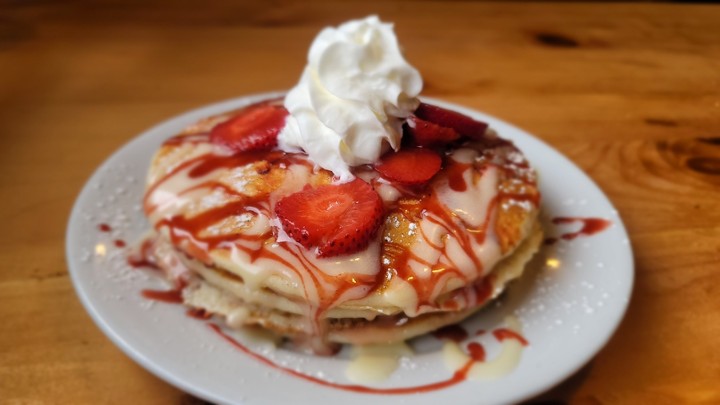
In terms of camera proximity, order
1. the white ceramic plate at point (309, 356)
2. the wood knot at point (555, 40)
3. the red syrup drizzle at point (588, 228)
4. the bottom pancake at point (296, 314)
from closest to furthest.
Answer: the white ceramic plate at point (309, 356), the bottom pancake at point (296, 314), the red syrup drizzle at point (588, 228), the wood knot at point (555, 40)

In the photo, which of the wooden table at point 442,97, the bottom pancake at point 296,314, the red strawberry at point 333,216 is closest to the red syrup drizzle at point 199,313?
the bottom pancake at point 296,314

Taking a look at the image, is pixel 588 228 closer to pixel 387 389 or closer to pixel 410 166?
pixel 410 166

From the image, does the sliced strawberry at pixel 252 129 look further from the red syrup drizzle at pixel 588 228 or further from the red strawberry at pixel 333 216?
the red syrup drizzle at pixel 588 228

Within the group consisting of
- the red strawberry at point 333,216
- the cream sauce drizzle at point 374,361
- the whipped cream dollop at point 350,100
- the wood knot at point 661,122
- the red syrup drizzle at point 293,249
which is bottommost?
the wood knot at point 661,122

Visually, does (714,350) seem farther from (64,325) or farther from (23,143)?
(23,143)

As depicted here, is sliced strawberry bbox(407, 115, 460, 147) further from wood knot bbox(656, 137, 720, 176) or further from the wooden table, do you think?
wood knot bbox(656, 137, 720, 176)

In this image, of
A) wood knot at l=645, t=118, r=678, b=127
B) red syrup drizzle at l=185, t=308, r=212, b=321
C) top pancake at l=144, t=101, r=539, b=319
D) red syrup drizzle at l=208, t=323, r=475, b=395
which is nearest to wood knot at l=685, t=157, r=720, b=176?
wood knot at l=645, t=118, r=678, b=127
